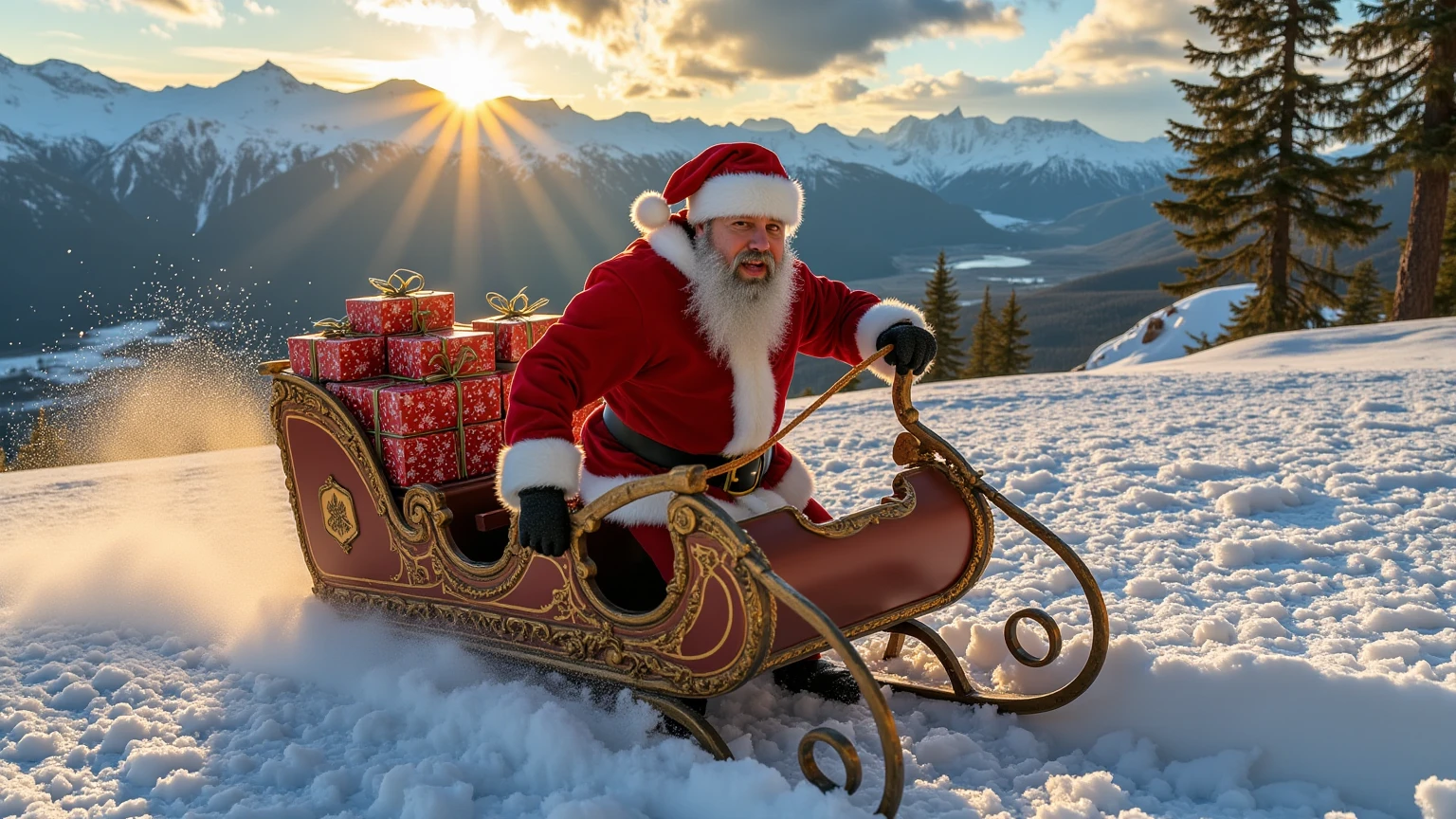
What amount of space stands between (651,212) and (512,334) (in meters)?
1.16

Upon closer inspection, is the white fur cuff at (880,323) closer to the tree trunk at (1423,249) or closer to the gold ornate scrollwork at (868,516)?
the gold ornate scrollwork at (868,516)

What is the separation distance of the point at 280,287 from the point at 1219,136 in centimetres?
13666

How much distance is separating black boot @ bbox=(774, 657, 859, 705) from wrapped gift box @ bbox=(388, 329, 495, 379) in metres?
1.49

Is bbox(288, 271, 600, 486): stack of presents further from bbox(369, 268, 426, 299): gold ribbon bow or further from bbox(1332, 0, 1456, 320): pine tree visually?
bbox(1332, 0, 1456, 320): pine tree

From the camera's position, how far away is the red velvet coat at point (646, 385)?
2596 mm

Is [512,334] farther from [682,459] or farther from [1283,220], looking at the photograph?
[1283,220]

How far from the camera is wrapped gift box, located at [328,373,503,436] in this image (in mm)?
3262

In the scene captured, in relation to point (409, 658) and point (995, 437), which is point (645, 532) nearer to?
point (409, 658)

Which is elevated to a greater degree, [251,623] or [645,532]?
[645,532]

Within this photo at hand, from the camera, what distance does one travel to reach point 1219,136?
767 inches

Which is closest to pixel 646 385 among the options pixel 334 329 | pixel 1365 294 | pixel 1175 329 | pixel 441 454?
pixel 441 454

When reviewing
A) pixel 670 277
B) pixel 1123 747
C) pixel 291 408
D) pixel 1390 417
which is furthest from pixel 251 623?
pixel 1390 417

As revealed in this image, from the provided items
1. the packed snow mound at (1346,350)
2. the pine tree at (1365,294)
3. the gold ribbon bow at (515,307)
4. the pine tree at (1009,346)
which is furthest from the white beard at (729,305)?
the pine tree at (1365,294)

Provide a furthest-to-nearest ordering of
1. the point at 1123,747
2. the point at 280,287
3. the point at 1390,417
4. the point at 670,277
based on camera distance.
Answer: the point at 280,287
the point at 1390,417
the point at 670,277
the point at 1123,747
